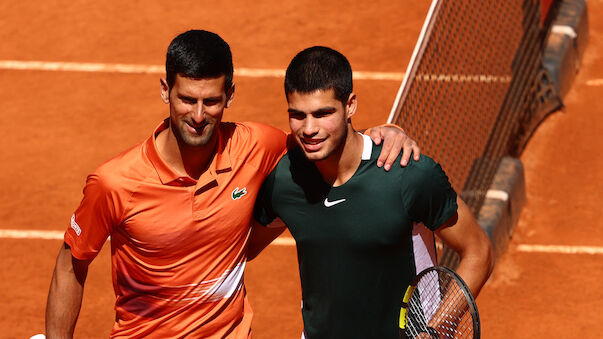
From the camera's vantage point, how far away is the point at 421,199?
5.33m

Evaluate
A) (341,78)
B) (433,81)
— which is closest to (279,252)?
(433,81)

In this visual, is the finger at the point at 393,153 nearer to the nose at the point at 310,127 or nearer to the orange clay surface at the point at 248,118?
the nose at the point at 310,127

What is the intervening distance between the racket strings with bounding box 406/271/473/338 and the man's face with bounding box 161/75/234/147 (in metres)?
1.27

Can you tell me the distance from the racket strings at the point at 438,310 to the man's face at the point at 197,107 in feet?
4.16

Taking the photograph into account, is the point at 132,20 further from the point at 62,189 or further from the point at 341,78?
the point at 341,78

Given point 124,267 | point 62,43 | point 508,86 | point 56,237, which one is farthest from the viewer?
point 62,43

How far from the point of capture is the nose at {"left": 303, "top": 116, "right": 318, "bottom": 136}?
5.17 m

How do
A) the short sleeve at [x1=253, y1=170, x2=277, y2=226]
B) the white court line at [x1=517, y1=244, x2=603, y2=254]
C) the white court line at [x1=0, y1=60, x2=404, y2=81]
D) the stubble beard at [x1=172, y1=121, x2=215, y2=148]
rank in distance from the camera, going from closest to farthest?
the stubble beard at [x1=172, y1=121, x2=215, y2=148] < the short sleeve at [x1=253, y1=170, x2=277, y2=226] < the white court line at [x1=517, y1=244, x2=603, y2=254] < the white court line at [x1=0, y1=60, x2=404, y2=81]

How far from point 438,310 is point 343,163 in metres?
0.82

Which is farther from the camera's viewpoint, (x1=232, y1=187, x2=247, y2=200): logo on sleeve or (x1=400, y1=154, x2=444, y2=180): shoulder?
(x1=232, y1=187, x2=247, y2=200): logo on sleeve

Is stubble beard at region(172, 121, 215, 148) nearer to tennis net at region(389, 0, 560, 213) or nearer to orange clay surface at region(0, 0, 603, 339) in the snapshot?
orange clay surface at region(0, 0, 603, 339)

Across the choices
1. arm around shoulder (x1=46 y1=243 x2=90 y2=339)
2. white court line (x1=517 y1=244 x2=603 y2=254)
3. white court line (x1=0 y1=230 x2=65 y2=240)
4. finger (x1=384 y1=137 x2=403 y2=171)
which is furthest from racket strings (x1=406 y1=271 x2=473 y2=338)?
white court line (x1=0 y1=230 x2=65 y2=240)

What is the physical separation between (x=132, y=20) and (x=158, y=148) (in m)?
8.52

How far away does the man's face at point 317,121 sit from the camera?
5.20 meters
